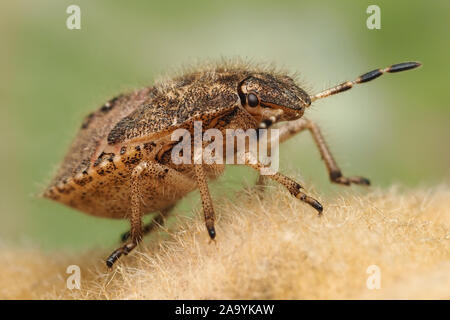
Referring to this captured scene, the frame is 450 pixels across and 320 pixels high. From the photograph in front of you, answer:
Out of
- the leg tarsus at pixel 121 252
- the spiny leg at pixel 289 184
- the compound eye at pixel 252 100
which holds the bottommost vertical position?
the leg tarsus at pixel 121 252

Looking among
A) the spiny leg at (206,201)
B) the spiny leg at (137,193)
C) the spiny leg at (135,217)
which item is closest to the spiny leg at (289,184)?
the spiny leg at (206,201)

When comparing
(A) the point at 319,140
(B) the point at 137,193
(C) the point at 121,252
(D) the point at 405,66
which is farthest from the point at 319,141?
(C) the point at 121,252

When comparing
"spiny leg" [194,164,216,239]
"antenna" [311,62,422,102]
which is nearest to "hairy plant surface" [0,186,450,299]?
"spiny leg" [194,164,216,239]

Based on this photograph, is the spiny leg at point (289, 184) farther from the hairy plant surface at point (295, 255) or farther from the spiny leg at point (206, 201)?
the spiny leg at point (206, 201)

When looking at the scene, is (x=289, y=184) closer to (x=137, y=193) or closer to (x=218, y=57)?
(x=137, y=193)

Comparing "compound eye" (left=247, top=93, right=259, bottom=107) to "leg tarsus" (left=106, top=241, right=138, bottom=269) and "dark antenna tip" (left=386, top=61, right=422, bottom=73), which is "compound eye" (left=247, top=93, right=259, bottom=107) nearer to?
"dark antenna tip" (left=386, top=61, right=422, bottom=73)

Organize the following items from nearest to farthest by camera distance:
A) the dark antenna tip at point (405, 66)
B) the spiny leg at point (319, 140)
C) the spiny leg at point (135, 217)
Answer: the dark antenna tip at point (405, 66), the spiny leg at point (135, 217), the spiny leg at point (319, 140)

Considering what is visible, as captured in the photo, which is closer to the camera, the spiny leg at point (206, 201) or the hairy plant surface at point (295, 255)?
the hairy plant surface at point (295, 255)
